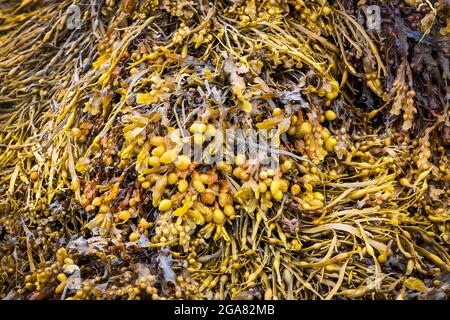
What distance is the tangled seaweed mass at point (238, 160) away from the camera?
127cm

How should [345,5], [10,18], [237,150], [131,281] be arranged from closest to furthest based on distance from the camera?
[131,281], [237,150], [345,5], [10,18]

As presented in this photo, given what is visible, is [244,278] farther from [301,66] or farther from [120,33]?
[120,33]

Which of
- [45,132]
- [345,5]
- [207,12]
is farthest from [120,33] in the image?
[345,5]

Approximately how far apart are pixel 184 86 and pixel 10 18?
102 cm

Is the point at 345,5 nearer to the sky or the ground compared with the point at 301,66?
nearer to the sky

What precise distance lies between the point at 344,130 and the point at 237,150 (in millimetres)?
350

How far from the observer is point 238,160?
4.35 feet

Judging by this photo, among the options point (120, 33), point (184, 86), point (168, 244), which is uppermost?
point (120, 33)

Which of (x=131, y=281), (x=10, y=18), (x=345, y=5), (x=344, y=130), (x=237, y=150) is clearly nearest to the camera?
(x=131, y=281)

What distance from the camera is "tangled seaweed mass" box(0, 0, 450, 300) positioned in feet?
4.17

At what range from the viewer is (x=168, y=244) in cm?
127

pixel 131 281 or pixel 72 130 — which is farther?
pixel 72 130

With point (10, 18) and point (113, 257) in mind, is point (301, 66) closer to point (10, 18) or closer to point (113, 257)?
point (113, 257)

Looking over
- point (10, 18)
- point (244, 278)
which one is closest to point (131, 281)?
point (244, 278)
